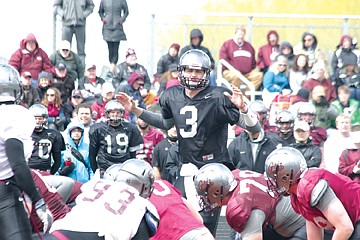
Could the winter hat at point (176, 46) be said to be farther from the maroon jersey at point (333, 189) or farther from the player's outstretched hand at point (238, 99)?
the maroon jersey at point (333, 189)

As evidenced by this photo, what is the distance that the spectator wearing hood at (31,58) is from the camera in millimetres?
12227

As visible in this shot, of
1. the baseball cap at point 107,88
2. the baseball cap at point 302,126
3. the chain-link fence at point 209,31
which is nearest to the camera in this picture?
the baseball cap at point 302,126

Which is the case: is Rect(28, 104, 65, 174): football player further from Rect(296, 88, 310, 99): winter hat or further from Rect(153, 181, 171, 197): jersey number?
Rect(153, 181, 171, 197): jersey number

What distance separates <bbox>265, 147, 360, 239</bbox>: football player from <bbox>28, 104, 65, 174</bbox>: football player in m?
3.97

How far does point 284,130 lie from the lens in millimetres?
10344

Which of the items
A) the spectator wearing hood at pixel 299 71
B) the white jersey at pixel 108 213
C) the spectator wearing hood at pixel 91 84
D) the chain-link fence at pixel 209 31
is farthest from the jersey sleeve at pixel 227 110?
the chain-link fence at pixel 209 31

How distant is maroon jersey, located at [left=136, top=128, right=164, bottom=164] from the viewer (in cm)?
1067

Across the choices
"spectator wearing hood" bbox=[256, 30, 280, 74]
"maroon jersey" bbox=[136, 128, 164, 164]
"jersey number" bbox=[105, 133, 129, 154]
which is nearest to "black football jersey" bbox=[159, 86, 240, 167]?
"jersey number" bbox=[105, 133, 129, 154]

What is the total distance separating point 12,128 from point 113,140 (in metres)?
4.82

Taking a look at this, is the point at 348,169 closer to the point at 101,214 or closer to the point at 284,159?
the point at 284,159

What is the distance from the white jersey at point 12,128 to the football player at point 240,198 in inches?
56.6

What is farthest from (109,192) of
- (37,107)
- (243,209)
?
(37,107)

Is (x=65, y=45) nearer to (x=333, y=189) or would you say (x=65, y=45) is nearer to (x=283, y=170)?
(x=283, y=170)

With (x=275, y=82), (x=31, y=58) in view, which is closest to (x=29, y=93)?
(x=31, y=58)
